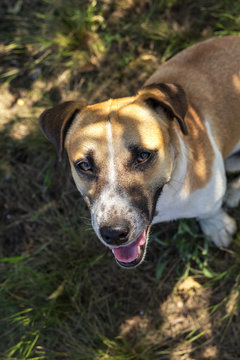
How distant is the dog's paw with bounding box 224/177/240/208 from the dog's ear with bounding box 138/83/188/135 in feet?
4.99

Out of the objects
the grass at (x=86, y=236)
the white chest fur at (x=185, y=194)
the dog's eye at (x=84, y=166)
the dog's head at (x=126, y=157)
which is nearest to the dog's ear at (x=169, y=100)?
the dog's head at (x=126, y=157)

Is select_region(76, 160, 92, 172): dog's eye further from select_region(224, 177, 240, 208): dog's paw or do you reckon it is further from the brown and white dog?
select_region(224, 177, 240, 208): dog's paw

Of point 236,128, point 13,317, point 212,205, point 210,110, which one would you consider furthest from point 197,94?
point 13,317

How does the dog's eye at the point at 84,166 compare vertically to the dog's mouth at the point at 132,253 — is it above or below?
above

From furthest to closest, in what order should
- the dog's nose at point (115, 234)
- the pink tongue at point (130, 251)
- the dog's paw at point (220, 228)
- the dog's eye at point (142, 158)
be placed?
the dog's paw at point (220, 228) < the pink tongue at point (130, 251) < the dog's eye at point (142, 158) < the dog's nose at point (115, 234)

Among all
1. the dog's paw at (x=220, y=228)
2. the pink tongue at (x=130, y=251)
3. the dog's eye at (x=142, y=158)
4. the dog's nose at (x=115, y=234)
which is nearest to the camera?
the dog's nose at (x=115, y=234)

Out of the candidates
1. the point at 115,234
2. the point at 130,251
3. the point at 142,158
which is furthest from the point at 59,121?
the point at 130,251

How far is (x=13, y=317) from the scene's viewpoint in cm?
420

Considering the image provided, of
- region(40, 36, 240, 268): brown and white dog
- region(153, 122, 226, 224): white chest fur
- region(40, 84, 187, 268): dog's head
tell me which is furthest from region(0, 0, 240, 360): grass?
region(40, 84, 187, 268): dog's head

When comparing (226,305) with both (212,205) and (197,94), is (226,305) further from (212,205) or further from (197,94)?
(197,94)

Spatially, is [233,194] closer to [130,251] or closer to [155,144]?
[130,251]

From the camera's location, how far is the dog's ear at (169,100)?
8.65ft

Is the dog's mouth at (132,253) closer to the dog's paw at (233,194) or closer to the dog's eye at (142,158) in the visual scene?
the dog's eye at (142,158)

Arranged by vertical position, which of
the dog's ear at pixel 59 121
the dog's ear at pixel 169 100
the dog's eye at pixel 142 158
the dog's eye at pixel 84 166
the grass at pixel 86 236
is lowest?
the grass at pixel 86 236
